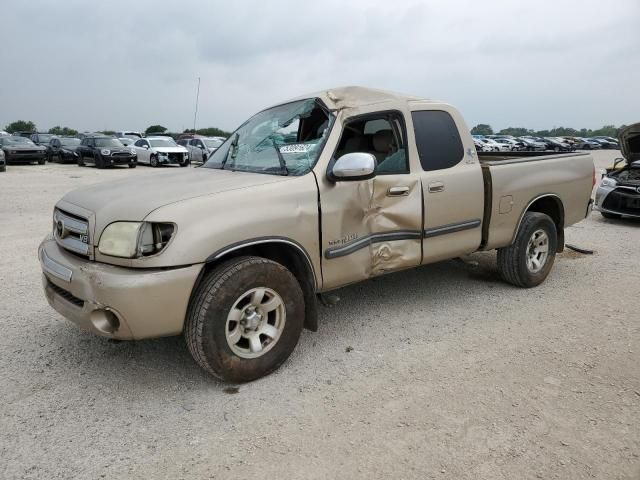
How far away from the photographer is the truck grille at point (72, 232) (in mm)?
2971

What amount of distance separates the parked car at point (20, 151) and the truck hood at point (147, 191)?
935 inches


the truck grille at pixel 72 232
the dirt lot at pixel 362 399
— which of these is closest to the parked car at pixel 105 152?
the dirt lot at pixel 362 399

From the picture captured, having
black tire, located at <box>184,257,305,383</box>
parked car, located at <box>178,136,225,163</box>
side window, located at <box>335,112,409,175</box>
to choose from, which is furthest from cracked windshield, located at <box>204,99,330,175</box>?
parked car, located at <box>178,136,225,163</box>

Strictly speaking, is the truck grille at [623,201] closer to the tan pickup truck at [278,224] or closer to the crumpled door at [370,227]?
the tan pickup truck at [278,224]

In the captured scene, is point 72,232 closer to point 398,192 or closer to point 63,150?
point 398,192

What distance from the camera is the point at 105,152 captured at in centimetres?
2256

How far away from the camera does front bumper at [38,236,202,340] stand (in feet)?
8.84

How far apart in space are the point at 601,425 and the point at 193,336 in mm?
2389

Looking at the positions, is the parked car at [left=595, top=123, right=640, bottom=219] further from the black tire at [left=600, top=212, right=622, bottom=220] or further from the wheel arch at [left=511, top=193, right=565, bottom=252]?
the wheel arch at [left=511, top=193, right=565, bottom=252]

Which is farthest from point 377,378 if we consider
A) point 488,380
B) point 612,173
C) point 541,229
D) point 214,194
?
point 612,173

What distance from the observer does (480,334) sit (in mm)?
3912

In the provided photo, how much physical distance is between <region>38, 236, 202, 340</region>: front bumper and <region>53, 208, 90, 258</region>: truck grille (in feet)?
0.38

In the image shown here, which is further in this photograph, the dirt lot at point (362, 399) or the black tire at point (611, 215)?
the black tire at point (611, 215)

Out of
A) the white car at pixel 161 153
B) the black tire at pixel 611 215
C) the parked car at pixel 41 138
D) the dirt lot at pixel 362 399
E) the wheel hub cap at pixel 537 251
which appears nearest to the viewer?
the dirt lot at pixel 362 399
